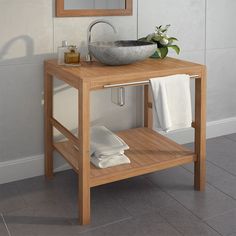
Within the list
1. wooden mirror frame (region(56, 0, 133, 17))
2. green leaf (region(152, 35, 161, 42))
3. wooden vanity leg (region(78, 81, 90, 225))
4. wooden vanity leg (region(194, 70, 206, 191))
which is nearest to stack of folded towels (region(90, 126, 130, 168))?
wooden vanity leg (region(78, 81, 90, 225))

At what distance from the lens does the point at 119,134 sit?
272 centimetres

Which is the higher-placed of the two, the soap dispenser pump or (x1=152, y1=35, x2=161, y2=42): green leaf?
(x1=152, y1=35, x2=161, y2=42): green leaf

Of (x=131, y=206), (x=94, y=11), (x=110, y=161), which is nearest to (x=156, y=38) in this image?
(x=94, y=11)

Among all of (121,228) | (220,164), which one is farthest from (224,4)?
(121,228)

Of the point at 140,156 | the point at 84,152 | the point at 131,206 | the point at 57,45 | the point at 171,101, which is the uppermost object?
the point at 57,45

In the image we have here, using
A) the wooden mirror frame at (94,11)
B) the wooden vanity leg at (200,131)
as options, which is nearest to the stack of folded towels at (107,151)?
the wooden vanity leg at (200,131)

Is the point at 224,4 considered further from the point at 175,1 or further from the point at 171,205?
the point at 171,205

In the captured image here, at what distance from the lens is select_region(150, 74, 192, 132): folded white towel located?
83.2 inches

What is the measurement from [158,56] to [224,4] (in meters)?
0.94

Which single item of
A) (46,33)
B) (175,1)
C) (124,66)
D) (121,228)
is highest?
(175,1)

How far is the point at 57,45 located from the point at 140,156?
2.65ft

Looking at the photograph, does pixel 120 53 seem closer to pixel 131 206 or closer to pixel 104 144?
pixel 104 144

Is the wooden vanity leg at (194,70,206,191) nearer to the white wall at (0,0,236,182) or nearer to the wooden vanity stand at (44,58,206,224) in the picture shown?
the wooden vanity stand at (44,58,206,224)

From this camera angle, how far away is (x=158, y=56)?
248 cm
